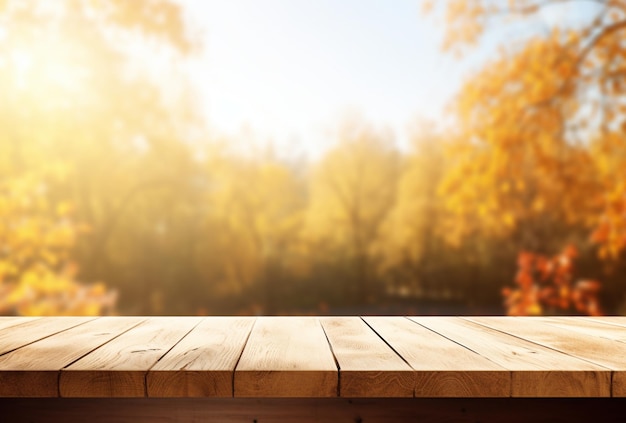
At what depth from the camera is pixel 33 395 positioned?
0.87m

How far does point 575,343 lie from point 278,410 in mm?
606

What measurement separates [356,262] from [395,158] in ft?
4.22

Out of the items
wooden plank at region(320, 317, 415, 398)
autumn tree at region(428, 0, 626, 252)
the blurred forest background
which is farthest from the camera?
the blurred forest background

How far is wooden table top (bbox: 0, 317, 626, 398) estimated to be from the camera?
2.83ft

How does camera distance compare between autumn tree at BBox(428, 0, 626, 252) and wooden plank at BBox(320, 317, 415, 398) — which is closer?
wooden plank at BBox(320, 317, 415, 398)

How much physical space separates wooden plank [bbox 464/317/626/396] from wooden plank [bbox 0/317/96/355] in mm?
1012

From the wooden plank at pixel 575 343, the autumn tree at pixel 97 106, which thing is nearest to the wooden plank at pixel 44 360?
the wooden plank at pixel 575 343

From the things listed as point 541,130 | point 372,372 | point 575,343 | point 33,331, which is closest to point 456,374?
point 372,372

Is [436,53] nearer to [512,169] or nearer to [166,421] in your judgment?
Result: [512,169]

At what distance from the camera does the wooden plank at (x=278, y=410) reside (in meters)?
0.99

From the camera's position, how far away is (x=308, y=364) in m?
0.90

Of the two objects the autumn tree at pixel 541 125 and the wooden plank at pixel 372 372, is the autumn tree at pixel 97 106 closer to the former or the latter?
the autumn tree at pixel 541 125

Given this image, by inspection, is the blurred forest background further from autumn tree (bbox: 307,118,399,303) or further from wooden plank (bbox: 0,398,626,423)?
wooden plank (bbox: 0,398,626,423)

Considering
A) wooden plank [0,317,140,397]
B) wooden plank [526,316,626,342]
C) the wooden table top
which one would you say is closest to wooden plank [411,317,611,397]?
the wooden table top
